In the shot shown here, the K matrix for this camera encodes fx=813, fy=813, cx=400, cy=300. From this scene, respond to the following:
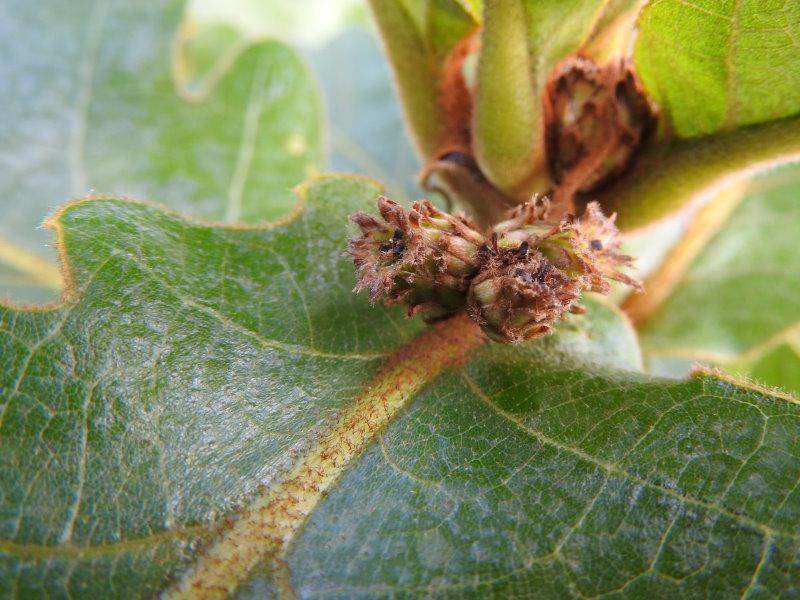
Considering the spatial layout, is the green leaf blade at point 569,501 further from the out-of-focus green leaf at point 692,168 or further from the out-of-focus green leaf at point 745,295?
the out-of-focus green leaf at point 745,295

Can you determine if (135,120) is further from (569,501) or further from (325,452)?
(569,501)

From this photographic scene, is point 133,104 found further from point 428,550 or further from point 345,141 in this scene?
point 428,550

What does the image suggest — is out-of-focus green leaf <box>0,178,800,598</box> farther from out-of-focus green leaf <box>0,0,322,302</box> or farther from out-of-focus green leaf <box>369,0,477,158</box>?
out-of-focus green leaf <box>0,0,322,302</box>

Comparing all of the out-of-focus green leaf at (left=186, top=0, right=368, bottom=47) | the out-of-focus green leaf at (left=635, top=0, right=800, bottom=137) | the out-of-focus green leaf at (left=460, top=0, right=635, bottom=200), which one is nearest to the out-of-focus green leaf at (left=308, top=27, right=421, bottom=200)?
the out-of-focus green leaf at (left=186, top=0, right=368, bottom=47)

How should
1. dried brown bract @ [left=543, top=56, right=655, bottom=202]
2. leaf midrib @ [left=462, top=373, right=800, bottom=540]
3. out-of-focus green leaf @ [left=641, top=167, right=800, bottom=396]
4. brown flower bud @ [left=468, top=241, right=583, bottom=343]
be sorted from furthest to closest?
out-of-focus green leaf @ [left=641, top=167, right=800, bottom=396] → dried brown bract @ [left=543, top=56, right=655, bottom=202] → brown flower bud @ [left=468, top=241, right=583, bottom=343] → leaf midrib @ [left=462, top=373, right=800, bottom=540]

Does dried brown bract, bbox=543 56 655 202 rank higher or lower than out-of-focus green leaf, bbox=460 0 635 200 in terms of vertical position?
lower
